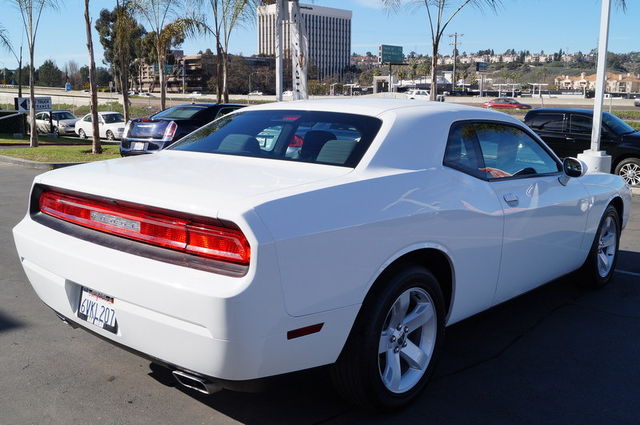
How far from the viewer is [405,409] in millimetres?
3404

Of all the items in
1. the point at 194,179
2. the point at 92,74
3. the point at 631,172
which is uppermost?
the point at 92,74

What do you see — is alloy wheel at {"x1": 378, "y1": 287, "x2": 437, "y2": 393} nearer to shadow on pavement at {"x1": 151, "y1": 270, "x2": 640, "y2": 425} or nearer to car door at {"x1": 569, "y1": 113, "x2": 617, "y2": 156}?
shadow on pavement at {"x1": 151, "y1": 270, "x2": 640, "y2": 425}

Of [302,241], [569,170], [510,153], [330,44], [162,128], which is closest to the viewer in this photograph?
[302,241]

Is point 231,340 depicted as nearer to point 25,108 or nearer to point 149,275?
point 149,275

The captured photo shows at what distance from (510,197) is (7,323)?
3.64 meters

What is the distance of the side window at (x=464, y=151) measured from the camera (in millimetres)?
3826

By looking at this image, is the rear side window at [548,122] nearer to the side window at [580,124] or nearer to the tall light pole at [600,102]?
the side window at [580,124]

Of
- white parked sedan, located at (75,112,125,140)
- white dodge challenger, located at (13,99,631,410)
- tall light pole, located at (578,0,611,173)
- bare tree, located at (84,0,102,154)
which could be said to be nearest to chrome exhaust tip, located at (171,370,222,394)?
white dodge challenger, located at (13,99,631,410)

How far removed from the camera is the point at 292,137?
12.9 ft

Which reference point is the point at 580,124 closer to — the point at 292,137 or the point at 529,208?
the point at 529,208

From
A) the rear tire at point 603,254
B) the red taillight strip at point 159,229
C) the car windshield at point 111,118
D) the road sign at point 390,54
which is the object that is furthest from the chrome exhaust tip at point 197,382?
the road sign at point 390,54

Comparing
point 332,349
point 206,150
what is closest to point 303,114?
point 206,150

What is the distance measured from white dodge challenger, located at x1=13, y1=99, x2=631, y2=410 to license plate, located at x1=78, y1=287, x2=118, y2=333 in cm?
1

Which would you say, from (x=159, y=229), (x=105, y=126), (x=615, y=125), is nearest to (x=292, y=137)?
(x=159, y=229)
